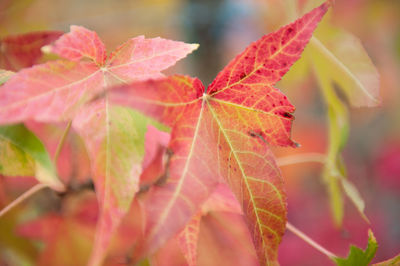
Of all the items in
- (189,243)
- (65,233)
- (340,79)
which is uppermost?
(340,79)

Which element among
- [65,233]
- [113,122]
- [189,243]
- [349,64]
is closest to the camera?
[113,122]

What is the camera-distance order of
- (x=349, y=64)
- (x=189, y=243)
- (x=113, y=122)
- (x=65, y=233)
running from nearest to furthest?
(x=113, y=122)
(x=189, y=243)
(x=349, y=64)
(x=65, y=233)

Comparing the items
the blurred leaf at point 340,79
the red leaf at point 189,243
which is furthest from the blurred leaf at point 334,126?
the red leaf at point 189,243

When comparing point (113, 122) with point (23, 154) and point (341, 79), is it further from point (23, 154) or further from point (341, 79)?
point (341, 79)

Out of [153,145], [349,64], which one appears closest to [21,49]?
[153,145]

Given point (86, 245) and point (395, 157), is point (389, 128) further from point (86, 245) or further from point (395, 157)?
point (86, 245)

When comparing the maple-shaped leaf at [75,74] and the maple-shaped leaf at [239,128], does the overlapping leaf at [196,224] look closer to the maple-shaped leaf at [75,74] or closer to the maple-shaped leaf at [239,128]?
the maple-shaped leaf at [239,128]

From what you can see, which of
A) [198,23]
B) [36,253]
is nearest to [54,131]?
[36,253]
